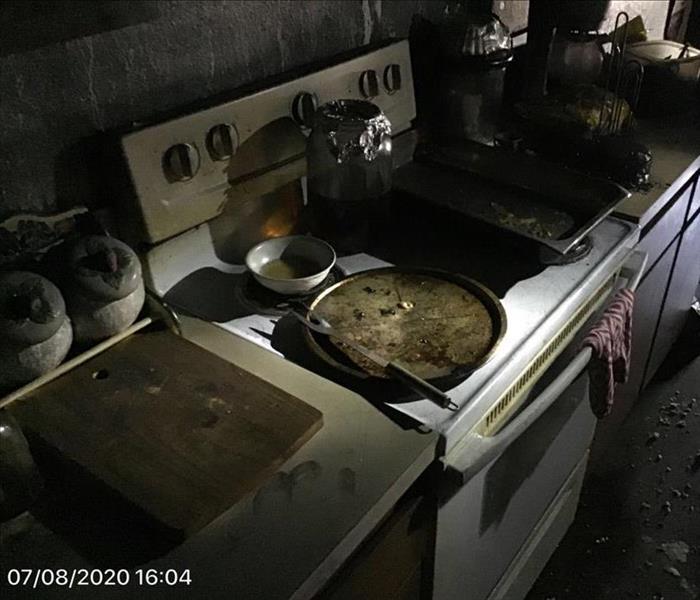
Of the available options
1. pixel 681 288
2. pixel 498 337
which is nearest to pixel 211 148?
pixel 498 337

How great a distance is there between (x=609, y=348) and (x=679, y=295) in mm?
905

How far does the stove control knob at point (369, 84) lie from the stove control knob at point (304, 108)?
0.12 meters

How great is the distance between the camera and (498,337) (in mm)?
974

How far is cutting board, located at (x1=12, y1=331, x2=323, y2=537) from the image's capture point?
2.42 feet

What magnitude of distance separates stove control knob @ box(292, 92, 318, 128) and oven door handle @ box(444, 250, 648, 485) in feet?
1.80

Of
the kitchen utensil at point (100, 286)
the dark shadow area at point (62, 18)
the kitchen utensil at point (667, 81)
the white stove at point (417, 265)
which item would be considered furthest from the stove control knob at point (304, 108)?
the kitchen utensil at point (667, 81)

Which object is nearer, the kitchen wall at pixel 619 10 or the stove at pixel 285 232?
the stove at pixel 285 232

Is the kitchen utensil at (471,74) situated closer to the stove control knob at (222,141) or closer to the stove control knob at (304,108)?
the stove control knob at (304,108)

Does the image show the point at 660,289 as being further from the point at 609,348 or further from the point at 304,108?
the point at 304,108

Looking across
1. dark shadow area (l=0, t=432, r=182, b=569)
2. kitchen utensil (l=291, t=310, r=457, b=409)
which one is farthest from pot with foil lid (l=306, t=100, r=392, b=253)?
dark shadow area (l=0, t=432, r=182, b=569)

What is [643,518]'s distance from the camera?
69.6 inches

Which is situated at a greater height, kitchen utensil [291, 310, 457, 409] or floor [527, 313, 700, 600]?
kitchen utensil [291, 310, 457, 409]

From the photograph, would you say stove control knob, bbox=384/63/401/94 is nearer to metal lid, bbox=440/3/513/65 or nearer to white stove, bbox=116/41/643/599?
white stove, bbox=116/41/643/599

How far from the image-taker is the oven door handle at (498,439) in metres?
0.88
